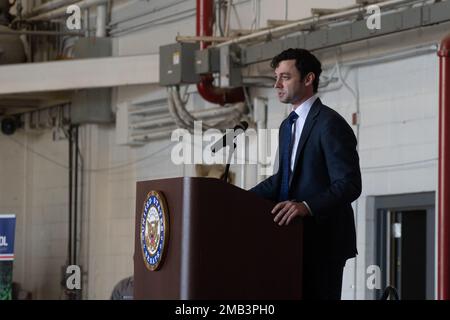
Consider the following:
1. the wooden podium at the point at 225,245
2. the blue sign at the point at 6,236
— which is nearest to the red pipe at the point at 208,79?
the blue sign at the point at 6,236

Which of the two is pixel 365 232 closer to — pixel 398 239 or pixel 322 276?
pixel 398 239

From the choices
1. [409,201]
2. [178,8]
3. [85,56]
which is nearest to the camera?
[409,201]

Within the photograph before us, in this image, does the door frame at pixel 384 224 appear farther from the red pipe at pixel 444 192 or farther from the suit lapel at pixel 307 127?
the suit lapel at pixel 307 127

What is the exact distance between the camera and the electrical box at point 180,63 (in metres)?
8.39

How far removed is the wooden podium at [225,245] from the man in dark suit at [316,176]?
0.21 ft

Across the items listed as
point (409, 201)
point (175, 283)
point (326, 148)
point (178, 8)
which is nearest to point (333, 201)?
point (326, 148)

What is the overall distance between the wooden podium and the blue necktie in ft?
0.77

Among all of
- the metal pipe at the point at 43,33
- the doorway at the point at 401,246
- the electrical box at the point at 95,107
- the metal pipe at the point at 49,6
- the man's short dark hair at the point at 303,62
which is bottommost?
the doorway at the point at 401,246

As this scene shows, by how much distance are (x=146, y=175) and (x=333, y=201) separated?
7.01m

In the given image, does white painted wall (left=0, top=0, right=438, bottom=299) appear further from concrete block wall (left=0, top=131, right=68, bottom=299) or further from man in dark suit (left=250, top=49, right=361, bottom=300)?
man in dark suit (left=250, top=49, right=361, bottom=300)

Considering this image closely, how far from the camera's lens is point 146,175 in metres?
10.1

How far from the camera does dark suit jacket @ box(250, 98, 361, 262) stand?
3.17 m

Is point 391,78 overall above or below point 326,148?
above

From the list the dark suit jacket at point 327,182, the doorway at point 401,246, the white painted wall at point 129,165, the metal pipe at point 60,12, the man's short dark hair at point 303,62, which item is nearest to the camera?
the dark suit jacket at point 327,182
